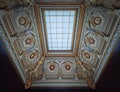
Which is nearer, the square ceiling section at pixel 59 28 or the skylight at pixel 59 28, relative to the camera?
the square ceiling section at pixel 59 28

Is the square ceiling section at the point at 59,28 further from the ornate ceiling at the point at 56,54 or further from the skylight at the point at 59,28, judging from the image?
the ornate ceiling at the point at 56,54

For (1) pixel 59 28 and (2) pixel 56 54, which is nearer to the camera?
(1) pixel 59 28

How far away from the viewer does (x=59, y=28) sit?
1032 cm

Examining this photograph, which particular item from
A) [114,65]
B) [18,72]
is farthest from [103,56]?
[18,72]

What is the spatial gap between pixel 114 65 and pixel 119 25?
2133 millimetres

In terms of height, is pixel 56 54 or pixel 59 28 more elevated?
pixel 59 28

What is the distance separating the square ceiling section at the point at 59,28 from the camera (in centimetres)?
890

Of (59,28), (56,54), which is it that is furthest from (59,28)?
(56,54)

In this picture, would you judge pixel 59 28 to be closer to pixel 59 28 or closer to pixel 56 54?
pixel 59 28

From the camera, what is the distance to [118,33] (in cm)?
775

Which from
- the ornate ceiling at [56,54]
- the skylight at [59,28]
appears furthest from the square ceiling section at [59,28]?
the ornate ceiling at [56,54]

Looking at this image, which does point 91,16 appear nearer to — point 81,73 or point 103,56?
point 103,56

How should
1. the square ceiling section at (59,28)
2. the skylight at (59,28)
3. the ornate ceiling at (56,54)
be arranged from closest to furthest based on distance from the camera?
1. the ornate ceiling at (56,54)
2. the square ceiling section at (59,28)
3. the skylight at (59,28)

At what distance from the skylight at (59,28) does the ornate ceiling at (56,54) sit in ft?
1.51
